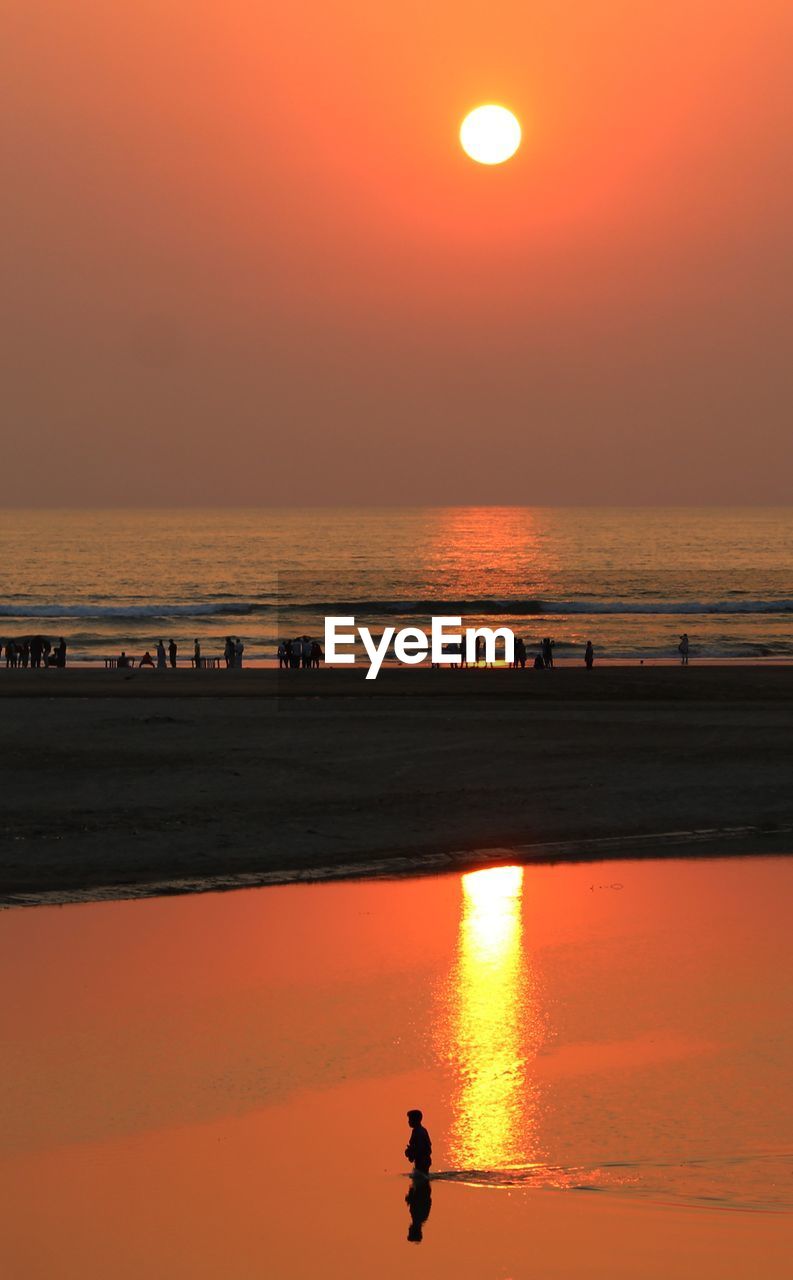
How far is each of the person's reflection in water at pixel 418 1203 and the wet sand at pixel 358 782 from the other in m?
11.9

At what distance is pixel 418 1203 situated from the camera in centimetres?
1337

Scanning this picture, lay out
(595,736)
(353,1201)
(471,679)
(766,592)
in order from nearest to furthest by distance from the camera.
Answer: (353,1201) < (595,736) < (471,679) < (766,592)

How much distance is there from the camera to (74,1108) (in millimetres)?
15492

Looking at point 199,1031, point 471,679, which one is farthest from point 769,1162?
point 471,679

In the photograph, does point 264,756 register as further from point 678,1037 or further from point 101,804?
point 678,1037

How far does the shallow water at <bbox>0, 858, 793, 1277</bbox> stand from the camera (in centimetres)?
1273

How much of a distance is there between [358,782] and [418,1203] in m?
19.8

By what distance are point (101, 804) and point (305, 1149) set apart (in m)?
16.5

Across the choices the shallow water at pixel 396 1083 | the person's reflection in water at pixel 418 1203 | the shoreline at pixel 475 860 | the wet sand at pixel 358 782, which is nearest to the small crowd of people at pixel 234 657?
the wet sand at pixel 358 782

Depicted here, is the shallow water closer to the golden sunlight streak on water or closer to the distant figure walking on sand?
the golden sunlight streak on water

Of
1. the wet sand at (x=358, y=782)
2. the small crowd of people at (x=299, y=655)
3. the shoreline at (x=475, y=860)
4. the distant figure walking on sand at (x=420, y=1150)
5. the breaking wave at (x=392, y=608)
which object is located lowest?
the distant figure walking on sand at (x=420, y=1150)

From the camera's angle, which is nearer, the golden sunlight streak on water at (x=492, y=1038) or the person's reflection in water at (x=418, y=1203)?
the person's reflection in water at (x=418, y=1203)

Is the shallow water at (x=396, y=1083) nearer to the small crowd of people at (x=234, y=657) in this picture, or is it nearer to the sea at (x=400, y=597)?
the small crowd of people at (x=234, y=657)

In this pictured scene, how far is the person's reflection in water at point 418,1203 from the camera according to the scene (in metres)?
12.9
